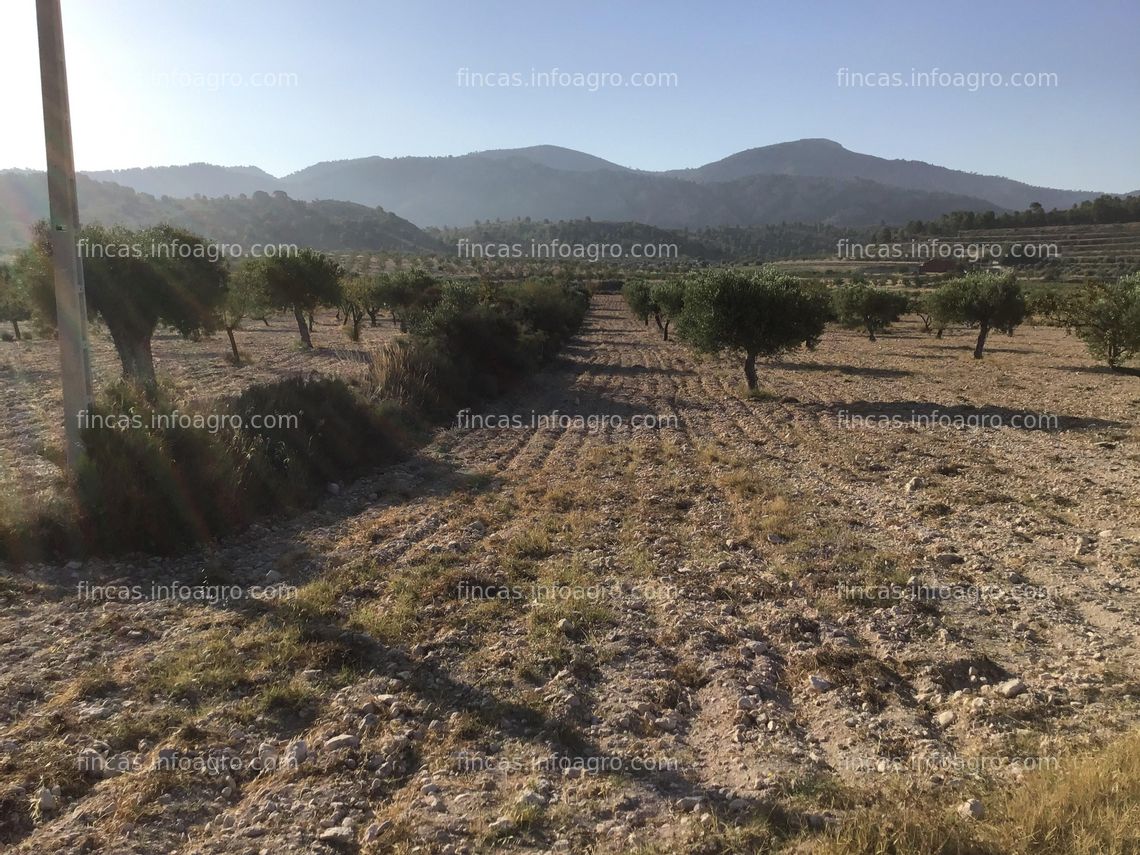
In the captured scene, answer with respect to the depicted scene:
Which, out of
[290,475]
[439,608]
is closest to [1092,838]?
[439,608]

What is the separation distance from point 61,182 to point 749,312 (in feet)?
59.0

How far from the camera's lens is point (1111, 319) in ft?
82.9

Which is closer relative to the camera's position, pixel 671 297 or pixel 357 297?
pixel 357 297

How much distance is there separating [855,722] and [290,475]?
8.25m

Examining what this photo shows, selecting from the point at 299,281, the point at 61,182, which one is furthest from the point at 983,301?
the point at 61,182

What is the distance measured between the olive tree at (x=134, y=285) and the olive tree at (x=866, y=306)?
37.5 metres

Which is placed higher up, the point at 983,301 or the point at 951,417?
the point at 983,301

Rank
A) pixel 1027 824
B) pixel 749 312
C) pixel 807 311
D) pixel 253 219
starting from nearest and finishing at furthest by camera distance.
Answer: pixel 1027 824, pixel 749 312, pixel 807 311, pixel 253 219

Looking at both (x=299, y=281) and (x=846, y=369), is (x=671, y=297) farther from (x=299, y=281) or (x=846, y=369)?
(x=299, y=281)

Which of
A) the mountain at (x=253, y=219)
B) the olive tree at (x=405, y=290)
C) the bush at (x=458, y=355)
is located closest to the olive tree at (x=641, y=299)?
the olive tree at (x=405, y=290)

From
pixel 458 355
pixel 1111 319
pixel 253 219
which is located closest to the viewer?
pixel 458 355

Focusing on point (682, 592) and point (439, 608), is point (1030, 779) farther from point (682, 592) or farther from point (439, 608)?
point (439, 608)

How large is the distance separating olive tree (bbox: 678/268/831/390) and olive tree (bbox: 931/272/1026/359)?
45.1ft

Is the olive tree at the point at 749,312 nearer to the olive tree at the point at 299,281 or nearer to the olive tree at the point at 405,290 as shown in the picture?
the olive tree at the point at 299,281
